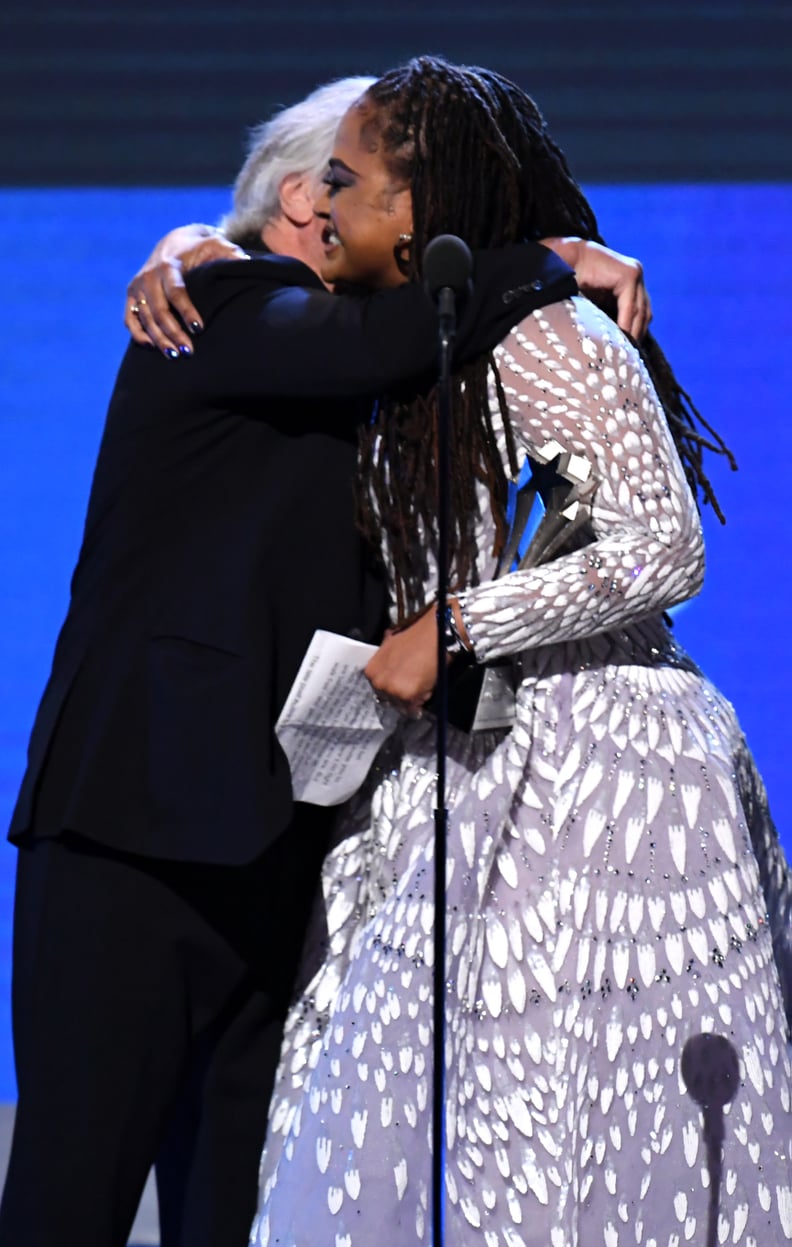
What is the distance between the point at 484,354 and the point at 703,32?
1724 mm

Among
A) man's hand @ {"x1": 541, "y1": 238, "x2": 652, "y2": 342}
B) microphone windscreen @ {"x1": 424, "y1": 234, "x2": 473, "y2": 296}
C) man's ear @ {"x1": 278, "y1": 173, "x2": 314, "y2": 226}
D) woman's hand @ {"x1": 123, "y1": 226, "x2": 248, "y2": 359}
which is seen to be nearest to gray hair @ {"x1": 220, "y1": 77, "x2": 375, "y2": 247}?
A: man's ear @ {"x1": 278, "y1": 173, "x2": 314, "y2": 226}

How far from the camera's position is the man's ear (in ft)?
6.82

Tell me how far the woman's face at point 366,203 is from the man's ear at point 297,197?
267 millimetres

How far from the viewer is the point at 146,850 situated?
1.69 metres

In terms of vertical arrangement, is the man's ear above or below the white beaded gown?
above

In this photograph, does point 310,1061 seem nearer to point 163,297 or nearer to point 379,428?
point 379,428

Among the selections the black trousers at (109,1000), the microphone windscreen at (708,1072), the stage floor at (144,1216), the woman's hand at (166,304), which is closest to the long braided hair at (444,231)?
the woman's hand at (166,304)

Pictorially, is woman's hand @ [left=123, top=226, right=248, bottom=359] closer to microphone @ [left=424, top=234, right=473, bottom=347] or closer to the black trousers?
microphone @ [left=424, top=234, right=473, bottom=347]

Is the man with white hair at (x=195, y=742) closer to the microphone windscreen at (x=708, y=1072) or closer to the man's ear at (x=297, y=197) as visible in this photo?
the man's ear at (x=297, y=197)

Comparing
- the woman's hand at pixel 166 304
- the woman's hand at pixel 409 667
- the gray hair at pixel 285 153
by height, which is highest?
the gray hair at pixel 285 153

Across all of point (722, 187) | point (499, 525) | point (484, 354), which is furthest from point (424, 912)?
point (722, 187)

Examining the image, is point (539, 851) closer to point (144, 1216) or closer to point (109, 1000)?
point (109, 1000)

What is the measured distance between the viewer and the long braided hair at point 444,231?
5.70ft

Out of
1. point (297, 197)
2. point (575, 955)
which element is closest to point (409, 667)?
point (575, 955)
